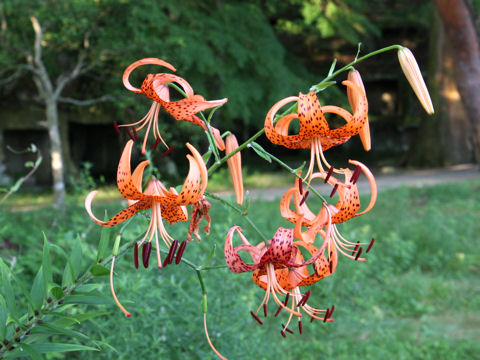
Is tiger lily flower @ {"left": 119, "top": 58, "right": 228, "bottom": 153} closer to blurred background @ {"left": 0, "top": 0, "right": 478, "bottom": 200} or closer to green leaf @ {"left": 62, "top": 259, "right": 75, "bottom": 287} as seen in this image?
green leaf @ {"left": 62, "top": 259, "right": 75, "bottom": 287}

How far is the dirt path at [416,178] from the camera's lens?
7889mm

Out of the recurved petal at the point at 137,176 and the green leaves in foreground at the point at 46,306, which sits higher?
the recurved petal at the point at 137,176

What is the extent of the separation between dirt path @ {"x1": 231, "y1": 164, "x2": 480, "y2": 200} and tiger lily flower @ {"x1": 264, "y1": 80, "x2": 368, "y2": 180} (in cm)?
615

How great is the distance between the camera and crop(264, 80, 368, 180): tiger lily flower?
0.95m

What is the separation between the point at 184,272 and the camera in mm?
2500

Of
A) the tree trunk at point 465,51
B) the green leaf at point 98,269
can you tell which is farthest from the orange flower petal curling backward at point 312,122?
the tree trunk at point 465,51

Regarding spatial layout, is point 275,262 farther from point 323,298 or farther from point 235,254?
point 323,298

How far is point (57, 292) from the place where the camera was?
1042 mm

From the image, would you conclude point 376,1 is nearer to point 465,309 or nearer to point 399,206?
point 399,206

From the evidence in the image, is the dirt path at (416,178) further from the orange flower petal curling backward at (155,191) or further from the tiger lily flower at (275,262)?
the orange flower petal curling backward at (155,191)

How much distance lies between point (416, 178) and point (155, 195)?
8.52 m

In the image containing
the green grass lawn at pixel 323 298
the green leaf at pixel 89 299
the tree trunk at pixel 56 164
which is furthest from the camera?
the tree trunk at pixel 56 164

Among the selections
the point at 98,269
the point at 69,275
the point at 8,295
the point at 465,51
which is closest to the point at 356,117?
the point at 98,269

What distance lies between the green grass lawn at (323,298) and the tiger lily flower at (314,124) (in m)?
0.78
